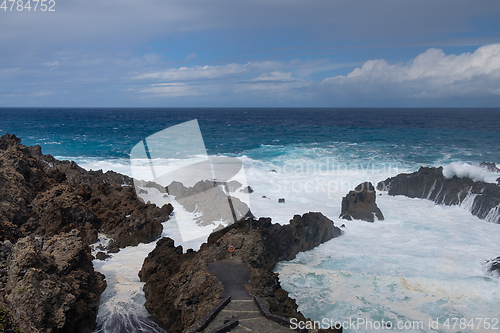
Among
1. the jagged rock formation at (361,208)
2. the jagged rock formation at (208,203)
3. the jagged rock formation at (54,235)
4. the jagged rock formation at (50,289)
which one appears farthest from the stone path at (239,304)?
the jagged rock formation at (361,208)

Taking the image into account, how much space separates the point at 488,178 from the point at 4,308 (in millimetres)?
26568

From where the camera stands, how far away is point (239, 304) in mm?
7832

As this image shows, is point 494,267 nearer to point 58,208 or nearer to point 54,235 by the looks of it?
point 54,235

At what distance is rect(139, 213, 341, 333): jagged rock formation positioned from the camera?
8.19m

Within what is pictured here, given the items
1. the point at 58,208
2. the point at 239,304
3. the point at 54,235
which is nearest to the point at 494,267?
the point at 239,304

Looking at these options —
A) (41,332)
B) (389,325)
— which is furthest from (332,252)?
(41,332)

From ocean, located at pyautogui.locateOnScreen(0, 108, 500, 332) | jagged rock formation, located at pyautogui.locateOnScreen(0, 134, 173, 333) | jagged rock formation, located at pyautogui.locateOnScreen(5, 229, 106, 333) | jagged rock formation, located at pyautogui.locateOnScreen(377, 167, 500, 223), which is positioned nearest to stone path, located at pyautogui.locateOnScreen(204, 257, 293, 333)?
ocean, located at pyautogui.locateOnScreen(0, 108, 500, 332)

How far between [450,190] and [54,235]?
19.1 meters

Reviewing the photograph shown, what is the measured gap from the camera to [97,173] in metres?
19.6

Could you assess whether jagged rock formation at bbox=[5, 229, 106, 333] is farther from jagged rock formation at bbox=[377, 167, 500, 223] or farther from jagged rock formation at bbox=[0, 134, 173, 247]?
jagged rock formation at bbox=[377, 167, 500, 223]

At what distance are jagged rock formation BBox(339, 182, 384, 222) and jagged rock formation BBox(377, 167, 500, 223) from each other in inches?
189

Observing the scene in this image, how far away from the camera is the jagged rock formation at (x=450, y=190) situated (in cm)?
1705

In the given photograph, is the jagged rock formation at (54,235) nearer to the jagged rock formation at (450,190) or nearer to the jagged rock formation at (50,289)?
the jagged rock formation at (50,289)

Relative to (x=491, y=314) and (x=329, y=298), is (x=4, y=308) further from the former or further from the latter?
(x=491, y=314)
